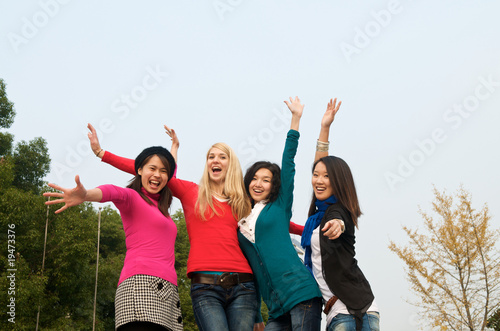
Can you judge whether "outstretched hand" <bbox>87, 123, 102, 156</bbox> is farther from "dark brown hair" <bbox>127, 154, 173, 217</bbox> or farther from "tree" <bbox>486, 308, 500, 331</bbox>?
"tree" <bbox>486, 308, 500, 331</bbox>

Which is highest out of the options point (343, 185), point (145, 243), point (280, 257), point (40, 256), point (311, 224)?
point (40, 256)

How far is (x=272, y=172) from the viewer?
4.83m

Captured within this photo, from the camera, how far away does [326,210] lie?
14.2 ft

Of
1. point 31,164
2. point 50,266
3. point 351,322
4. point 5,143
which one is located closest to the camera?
point 351,322

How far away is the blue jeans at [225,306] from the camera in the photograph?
13.6 feet

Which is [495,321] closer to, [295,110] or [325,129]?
[325,129]

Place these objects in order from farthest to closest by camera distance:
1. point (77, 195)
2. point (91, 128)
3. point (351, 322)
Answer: point (91, 128), point (77, 195), point (351, 322)

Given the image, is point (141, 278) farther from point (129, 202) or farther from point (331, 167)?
point (331, 167)

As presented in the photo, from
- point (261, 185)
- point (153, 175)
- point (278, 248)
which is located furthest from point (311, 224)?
point (153, 175)

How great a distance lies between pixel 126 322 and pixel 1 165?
2072cm

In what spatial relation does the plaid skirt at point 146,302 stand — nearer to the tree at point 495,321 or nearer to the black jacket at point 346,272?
the black jacket at point 346,272

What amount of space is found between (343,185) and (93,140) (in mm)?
2767

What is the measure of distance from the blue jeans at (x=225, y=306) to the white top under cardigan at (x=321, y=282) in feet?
2.10

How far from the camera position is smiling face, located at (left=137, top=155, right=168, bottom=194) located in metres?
4.53
